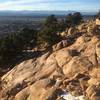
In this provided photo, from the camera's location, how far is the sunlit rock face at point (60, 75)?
49.3 metres

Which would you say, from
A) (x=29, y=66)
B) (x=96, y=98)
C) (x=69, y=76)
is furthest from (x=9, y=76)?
(x=96, y=98)

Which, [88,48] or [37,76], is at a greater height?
[88,48]

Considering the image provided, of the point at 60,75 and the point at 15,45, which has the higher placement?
the point at 15,45

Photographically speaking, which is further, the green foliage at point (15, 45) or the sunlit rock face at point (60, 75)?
the green foliage at point (15, 45)

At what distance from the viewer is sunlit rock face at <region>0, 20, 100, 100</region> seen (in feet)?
162

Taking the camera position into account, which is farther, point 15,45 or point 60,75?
point 15,45

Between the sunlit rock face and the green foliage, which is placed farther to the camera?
the green foliage

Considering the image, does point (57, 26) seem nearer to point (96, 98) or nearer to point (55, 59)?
point (55, 59)

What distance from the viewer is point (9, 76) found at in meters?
64.0

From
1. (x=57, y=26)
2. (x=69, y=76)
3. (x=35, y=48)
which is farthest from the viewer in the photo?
(x=57, y=26)

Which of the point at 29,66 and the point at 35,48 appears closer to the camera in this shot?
the point at 29,66

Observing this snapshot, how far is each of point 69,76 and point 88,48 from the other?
9.25 m

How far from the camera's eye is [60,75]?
183ft

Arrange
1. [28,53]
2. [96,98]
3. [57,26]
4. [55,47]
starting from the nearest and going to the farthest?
[96,98] → [55,47] → [28,53] → [57,26]
